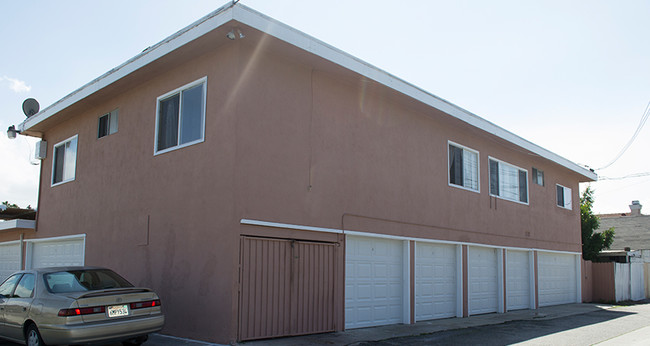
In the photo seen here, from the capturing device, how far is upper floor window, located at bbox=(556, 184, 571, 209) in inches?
862

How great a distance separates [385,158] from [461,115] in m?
3.30

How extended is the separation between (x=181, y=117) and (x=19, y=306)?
4445 millimetres

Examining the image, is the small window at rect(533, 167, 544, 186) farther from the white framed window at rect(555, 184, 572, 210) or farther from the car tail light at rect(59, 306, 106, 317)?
the car tail light at rect(59, 306, 106, 317)

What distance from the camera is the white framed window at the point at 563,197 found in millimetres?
21888

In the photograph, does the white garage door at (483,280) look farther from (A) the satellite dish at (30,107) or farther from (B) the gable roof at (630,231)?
(B) the gable roof at (630,231)

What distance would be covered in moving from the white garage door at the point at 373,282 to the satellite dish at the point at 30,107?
11.2 metres

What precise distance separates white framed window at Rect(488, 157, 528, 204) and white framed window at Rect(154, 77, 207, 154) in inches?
397

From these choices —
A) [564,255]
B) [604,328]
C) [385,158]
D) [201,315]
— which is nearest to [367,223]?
[385,158]

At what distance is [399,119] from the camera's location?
13570 millimetres

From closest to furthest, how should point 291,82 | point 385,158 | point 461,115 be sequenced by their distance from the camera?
point 291,82 < point 385,158 < point 461,115

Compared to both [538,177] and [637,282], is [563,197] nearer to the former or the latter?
[538,177]

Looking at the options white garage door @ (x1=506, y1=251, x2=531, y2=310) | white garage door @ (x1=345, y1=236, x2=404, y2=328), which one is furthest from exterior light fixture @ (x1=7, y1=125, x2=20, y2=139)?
white garage door @ (x1=506, y1=251, x2=531, y2=310)

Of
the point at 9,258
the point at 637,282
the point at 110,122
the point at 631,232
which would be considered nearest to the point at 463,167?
the point at 110,122

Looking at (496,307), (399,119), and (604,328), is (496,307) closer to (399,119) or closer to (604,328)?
(604,328)
